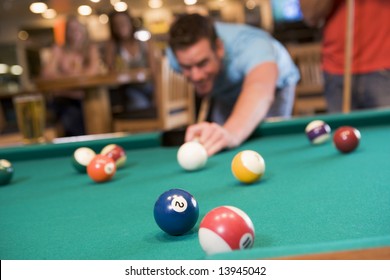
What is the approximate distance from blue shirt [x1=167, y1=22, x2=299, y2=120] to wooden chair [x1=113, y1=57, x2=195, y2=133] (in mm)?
1277

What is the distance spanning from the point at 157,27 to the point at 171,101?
30.2 ft

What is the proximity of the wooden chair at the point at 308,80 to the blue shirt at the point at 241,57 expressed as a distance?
1759mm

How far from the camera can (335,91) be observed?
2.84 m

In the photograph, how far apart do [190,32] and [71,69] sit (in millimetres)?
3556

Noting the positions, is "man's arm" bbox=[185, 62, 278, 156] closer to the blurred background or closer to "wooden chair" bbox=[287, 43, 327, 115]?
"wooden chair" bbox=[287, 43, 327, 115]

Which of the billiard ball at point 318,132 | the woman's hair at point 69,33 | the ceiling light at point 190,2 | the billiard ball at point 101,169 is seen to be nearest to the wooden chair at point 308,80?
the woman's hair at point 69,33

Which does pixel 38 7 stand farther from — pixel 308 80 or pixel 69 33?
pixel 308 80

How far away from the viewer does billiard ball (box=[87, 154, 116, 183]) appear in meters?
1.51

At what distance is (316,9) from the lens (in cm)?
262

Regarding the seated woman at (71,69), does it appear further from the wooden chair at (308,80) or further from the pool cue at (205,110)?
the wooden chair at (308,80)

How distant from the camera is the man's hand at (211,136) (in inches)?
71.4

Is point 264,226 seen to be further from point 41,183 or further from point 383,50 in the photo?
point 383,50

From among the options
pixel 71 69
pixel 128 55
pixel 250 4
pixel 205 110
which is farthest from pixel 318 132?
pixel 250 4
